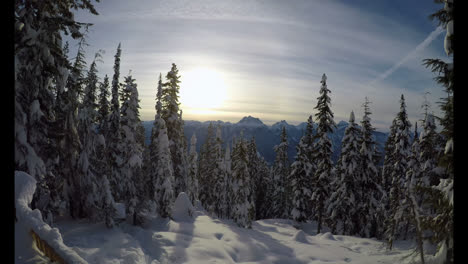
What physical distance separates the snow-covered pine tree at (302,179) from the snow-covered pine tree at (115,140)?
23562 millimetres

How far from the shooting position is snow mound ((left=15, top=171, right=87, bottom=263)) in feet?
18.2

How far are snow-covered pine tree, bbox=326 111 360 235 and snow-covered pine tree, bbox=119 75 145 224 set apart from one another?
2096 centimetres

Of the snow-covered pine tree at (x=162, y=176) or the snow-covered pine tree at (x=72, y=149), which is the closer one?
the snow-covered pine tree at (x=72, y=149)

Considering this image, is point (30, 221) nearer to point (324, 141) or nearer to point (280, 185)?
point (324, 141)

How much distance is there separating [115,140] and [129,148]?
1.47m

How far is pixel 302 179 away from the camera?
36656 millimetres

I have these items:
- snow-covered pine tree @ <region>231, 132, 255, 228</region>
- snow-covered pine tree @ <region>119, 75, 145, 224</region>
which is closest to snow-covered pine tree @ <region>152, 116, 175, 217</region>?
snow-covered pine tree @ <region>119, 75, 145, 224</region>

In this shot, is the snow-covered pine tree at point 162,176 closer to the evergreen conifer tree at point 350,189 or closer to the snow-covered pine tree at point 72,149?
the snow-covered pine tree at point 72,149

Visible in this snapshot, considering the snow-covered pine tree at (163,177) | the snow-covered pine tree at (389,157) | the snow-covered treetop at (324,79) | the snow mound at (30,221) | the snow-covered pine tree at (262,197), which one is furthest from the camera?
the snow-covered pine tree at (262,197)

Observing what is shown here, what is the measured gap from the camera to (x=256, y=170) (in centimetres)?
5362

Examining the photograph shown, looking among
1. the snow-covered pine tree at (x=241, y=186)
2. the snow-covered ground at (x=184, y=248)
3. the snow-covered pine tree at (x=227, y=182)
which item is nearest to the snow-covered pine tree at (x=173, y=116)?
the snow-covered pine tree at (x=241, y=186)

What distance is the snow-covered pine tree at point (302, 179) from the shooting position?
3641cm

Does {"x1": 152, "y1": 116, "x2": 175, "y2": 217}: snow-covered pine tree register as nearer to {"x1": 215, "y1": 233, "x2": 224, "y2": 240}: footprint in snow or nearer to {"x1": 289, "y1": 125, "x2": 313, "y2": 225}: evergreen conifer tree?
{"x1": 215, "y1": 233, "x2": 224, "y2": 240}: footprint in snow
